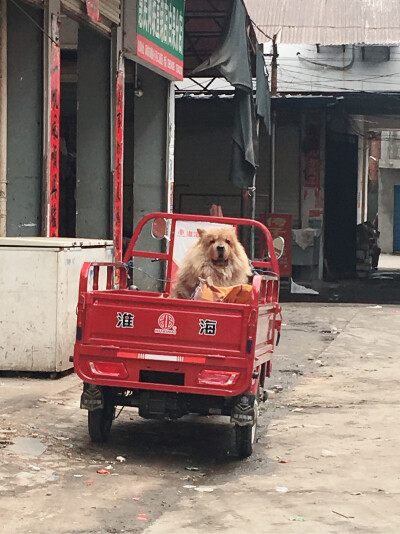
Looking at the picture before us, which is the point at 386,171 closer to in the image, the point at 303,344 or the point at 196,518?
the point at 303,344

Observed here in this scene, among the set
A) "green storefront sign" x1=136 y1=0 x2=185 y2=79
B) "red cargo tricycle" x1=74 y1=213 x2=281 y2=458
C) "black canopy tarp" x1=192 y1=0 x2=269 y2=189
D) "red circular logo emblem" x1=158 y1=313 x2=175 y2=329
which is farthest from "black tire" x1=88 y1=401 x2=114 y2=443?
"black canopy tarp" x1=192 y1=0 x2=269 y2=189

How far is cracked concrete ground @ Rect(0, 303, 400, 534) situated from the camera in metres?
5.84

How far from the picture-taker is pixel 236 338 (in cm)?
720

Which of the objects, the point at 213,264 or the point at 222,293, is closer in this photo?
the point at 222,293

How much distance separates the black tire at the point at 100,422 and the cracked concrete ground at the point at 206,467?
4.0 inches

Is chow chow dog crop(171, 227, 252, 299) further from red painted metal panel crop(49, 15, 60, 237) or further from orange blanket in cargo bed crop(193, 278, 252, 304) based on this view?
red painted metal panel crop(49, 15, 60, 237)

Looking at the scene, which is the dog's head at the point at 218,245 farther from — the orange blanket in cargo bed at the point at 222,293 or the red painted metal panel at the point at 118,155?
the red painted metal panel at the point at 118,155

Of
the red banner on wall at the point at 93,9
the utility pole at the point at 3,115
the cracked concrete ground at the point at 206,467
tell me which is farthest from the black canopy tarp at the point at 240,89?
the cracked concrete ground at the point at 206,467

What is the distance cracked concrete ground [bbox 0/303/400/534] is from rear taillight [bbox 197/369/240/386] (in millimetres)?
649

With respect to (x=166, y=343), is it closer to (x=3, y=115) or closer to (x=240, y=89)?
(x=3, y=115)

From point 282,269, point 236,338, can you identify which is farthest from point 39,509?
point 282,269

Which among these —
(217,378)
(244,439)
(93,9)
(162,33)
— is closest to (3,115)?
(93,9)

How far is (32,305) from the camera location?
10.2 meters

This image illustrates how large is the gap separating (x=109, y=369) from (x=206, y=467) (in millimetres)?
1030
